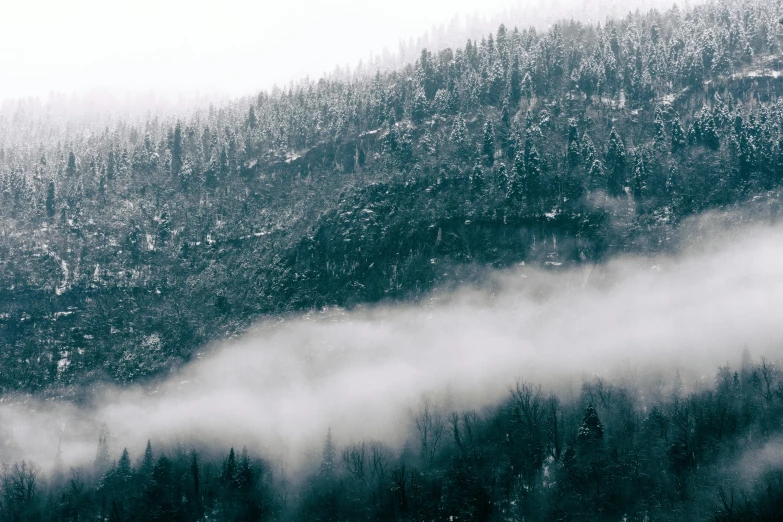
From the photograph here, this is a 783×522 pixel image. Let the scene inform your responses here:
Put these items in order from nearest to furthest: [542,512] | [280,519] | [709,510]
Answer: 1. [709,510]
2. [542,512]
3. [280,519]

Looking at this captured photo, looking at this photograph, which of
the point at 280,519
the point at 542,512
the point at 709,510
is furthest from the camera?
the point at 280,519

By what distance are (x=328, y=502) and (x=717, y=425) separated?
99.2 meters

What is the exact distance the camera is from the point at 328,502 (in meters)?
191

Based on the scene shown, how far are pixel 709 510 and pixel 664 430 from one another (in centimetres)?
3209

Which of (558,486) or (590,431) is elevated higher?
(590,431)

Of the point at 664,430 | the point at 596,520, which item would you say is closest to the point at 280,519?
the point at 596,520

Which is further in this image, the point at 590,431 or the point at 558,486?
the point at 590,431

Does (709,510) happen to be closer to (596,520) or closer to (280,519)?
(596,520)

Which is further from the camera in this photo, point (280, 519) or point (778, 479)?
point (280, 519)

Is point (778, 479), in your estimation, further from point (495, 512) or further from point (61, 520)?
point (61, 520)

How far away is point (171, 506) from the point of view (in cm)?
18475

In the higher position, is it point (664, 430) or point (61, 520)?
point (664, 430)

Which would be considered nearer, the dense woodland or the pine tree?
the dense woodland

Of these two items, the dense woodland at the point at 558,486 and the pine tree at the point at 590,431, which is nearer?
the dense woodland at the point at 558,486
